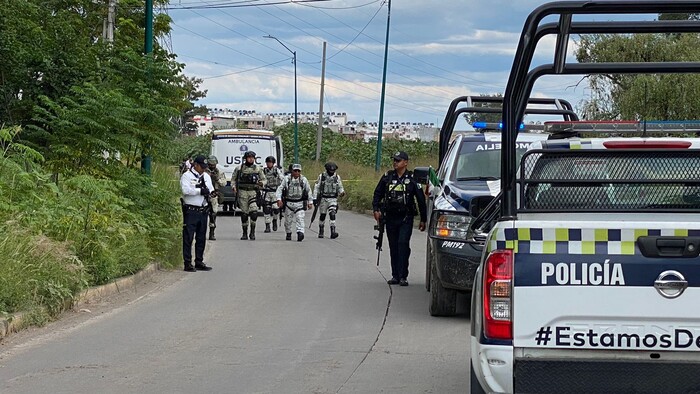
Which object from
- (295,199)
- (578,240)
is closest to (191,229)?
(295,199)

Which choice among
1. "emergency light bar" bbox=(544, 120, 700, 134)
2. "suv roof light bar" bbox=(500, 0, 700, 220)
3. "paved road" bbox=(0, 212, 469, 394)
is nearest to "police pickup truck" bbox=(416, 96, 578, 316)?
"paved road" bbox=(0, 212, 469, 394)

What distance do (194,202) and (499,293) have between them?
11.4m

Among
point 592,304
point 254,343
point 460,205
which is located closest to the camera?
point 592,304

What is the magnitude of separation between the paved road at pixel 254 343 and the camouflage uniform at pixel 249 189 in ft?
24.2

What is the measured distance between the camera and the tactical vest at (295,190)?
23.6m

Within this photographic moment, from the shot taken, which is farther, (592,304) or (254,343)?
(254,343)

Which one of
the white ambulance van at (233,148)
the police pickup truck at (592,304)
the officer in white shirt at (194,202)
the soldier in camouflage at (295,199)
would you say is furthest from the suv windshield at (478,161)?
the white ambulance van at (233,148)

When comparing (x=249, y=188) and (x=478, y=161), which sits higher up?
(x=478, y=161)

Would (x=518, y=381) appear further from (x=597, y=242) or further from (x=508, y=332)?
(x=597, y=242)

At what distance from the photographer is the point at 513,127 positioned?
19.4ft

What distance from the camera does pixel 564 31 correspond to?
6348mm

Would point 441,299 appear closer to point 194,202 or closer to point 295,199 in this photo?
point 194,202

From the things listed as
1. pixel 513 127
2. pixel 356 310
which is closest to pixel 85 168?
pixel 356 310

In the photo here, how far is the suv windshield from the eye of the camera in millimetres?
12367
